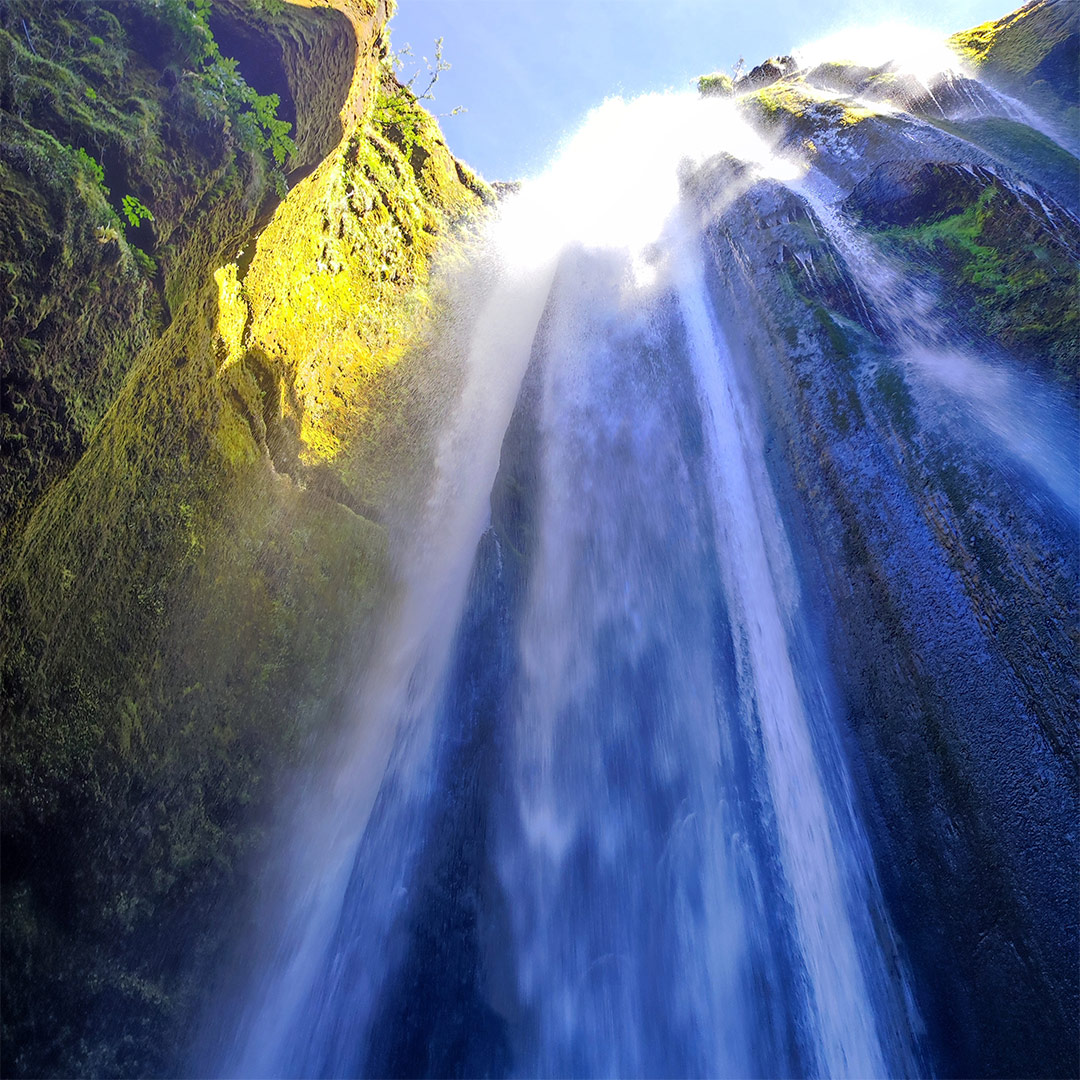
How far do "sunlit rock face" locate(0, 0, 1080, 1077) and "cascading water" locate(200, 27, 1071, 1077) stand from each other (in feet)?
0.13

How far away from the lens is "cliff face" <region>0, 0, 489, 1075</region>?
431 cm

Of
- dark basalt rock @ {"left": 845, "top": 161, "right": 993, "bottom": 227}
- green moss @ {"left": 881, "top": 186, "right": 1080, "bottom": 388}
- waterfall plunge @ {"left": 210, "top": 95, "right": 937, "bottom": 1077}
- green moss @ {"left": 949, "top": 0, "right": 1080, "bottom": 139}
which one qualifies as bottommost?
waterfall plunge @ {"left": 210, "top": 95, "right": 937, "bottom": 1077}

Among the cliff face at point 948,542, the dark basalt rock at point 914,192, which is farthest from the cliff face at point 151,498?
the dark basalt rock at point 914,192

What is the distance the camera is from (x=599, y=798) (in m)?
6.62

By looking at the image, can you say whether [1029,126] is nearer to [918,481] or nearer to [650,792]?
[918,481]

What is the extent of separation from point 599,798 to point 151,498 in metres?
5.04

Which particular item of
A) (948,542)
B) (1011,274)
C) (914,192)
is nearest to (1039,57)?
(914,192)

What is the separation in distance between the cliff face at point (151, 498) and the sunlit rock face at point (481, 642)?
0.03 meters

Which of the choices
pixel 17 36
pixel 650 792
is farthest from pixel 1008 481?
pixel 17 36

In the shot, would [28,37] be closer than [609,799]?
Yes

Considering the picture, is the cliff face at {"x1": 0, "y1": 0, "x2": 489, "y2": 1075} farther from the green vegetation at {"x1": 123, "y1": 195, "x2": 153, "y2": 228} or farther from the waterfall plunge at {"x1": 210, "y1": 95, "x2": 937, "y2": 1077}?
the waterfall plunge at {"x1": 210, "y1": 95, "x2": 937, "y2": 1077}

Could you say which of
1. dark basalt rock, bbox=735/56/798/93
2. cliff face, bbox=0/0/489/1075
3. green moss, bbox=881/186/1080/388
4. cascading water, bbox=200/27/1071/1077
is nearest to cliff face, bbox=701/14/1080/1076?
green moss, bbox=881/186/1080/388

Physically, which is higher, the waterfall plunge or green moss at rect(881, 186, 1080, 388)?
green moss at rect(881, 186, 1080, 388)

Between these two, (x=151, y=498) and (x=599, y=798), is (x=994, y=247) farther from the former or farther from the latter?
(x=151, y=498)
